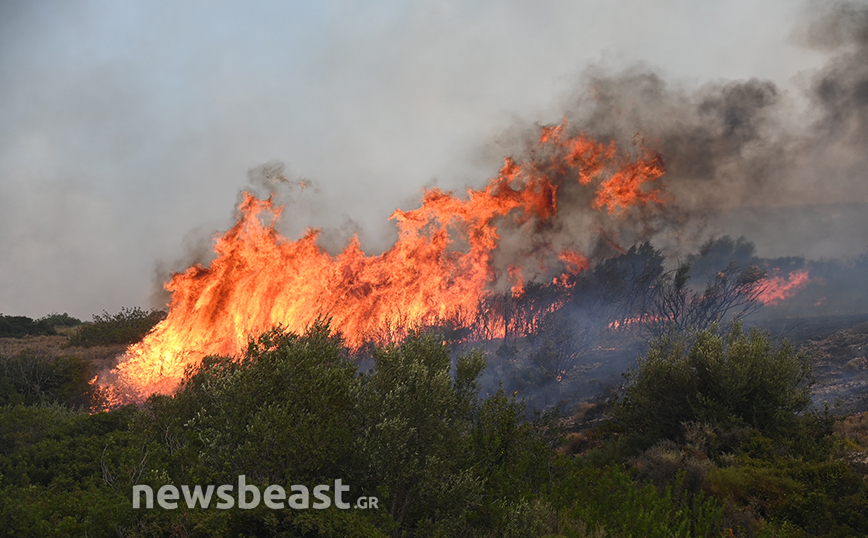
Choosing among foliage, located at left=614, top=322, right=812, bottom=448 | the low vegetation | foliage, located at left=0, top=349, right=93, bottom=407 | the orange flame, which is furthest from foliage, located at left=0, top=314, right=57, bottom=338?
the orange flame

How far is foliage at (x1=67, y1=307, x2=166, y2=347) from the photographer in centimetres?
5706

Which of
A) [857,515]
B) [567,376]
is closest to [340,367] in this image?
[857,515]

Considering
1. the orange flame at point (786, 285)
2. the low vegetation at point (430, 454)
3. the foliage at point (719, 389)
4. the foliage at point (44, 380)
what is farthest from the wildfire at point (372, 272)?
the orange flame at point (786, 285)

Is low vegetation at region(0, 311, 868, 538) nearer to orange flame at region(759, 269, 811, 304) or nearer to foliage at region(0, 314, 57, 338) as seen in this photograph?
foliage at region(0, 314, 57, 338)

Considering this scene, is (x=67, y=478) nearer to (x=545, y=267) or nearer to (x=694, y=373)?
(x=694, y=373)

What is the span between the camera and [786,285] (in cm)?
8094

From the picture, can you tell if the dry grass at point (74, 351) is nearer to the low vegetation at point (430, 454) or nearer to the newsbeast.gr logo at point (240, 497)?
the low vegetation at point (430, 454)

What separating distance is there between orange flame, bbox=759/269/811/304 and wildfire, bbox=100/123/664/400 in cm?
3601

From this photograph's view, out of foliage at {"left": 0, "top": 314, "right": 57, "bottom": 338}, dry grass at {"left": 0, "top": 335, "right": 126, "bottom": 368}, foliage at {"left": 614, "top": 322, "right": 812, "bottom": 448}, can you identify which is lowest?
foliage at {"left": 614, "top": 322, "right": 812, "bottom": 448}

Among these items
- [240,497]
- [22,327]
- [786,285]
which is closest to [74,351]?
[22,327]

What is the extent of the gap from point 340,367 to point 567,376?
123 feet

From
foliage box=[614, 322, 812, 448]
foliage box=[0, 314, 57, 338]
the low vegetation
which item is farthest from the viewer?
foliage box=[0, 314, 57, 338]

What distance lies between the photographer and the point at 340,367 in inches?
553

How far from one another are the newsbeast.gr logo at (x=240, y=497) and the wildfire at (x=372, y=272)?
2660cm
